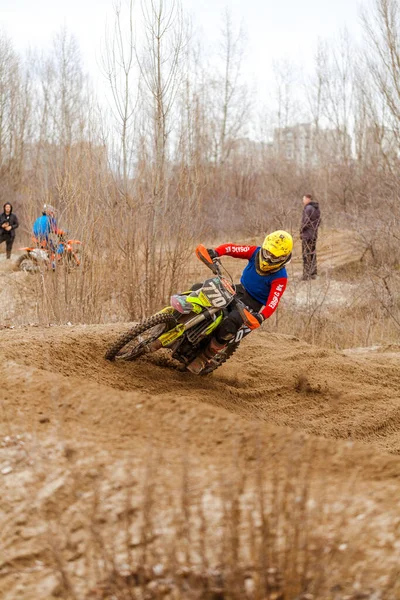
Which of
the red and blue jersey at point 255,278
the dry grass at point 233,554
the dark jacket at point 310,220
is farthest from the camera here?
the dark jacket at point 310,220

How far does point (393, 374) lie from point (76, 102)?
1148 inches

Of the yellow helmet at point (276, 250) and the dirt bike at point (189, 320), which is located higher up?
the yellow helmet at point (276, 250)

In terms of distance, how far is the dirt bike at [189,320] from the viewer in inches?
229

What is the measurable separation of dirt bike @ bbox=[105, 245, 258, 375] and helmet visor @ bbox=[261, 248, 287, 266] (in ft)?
1.68

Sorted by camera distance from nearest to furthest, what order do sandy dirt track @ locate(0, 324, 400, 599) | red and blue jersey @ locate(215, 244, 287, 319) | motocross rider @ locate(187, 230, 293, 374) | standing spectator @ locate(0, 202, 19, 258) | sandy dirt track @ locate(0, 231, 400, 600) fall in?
sandy dirt track @ locate(0, 231, 400, 600) < sandy dirt track @ locate(0, 324, 400, 599) < motocross rider @ locate(187, 230, 293, 374) < red and blue jersey @ locate(215, 244, 287, 319) < standing spectator @ locate(0, 202, 19, 258)

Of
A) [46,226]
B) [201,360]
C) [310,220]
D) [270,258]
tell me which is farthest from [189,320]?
[310,220]

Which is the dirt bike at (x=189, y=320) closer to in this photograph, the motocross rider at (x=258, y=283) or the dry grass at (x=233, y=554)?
the motocross rider at (x=258, y=283)

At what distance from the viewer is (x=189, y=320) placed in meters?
5.91

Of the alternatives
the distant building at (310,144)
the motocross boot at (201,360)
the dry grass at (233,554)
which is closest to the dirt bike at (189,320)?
the motocross boot at (201,360)

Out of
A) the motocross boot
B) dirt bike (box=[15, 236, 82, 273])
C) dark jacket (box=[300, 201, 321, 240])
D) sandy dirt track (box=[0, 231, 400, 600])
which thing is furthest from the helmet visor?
dark jacket (box=[300, 201, 321, 240])

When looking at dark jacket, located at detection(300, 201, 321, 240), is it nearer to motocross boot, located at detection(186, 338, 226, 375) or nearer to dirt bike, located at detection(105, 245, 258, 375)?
motocross boot, located at detection(186, 338, 226, 375)

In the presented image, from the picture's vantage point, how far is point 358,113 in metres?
31.2

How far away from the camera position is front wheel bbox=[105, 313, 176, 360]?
577 centimetres

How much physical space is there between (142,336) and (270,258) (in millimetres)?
1451
